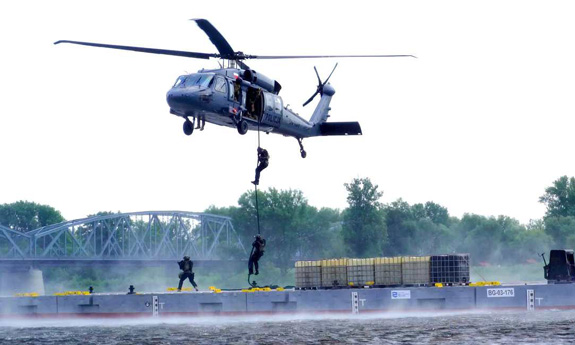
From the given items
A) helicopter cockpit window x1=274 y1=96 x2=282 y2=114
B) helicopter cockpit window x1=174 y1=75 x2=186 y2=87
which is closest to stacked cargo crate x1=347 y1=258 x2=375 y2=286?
helicopter cockpit window x1=274 y1=96 x2=282 y2=114

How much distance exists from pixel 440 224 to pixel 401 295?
261ft

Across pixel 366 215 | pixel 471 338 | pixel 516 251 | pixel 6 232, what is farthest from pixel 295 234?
pixel 471 338

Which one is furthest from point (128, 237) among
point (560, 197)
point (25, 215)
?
point (560, 197)

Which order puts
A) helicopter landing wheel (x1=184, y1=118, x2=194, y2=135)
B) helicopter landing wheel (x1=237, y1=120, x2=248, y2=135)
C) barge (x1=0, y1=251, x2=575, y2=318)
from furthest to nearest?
1. barge (x1=0, y1=251, x2=575, y2=318)
2. helicopter landing wheel (x1=184, y1=118, x2=194, y2=135)
3. helicopter landing wheel (x1=237, y1=120, x2=248, y2=135)

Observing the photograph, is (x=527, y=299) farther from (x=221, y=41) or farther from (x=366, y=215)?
(x=366, y=215)

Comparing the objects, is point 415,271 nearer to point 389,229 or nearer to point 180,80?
point 180,80

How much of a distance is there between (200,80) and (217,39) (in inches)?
112

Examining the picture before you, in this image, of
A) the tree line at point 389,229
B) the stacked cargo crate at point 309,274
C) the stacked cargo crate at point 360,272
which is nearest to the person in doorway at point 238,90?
the stacked cargo crate at point 309,274

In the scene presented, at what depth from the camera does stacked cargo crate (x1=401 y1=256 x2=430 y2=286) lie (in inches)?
1866

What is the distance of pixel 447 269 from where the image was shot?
4719 cm

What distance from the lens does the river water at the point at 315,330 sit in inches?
1459

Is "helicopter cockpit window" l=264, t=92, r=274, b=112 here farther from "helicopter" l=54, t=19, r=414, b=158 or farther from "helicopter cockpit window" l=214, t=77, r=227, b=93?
"helicopter cockpit window" l=214, t=77, r=227, b=93

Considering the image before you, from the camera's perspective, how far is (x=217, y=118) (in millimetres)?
42969

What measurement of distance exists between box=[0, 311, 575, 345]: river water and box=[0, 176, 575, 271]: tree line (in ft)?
206
